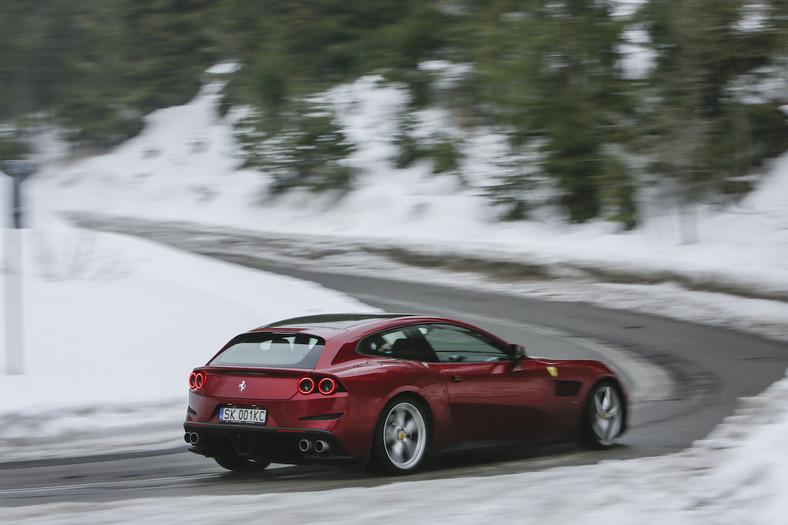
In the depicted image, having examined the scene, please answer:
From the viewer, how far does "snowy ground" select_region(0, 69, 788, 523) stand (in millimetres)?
5004

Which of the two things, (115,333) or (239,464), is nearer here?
(239,464)

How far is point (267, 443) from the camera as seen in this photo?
251 inches

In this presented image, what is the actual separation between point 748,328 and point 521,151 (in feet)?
42.8

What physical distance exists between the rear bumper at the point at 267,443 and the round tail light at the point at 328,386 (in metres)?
0.25

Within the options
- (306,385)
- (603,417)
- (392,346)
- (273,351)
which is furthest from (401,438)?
(603,417)

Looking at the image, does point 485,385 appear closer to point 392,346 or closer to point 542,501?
point 392,346

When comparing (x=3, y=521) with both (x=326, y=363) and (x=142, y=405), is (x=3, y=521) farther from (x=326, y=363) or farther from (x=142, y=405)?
(x=142, y=405)

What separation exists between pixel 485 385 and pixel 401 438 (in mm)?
850

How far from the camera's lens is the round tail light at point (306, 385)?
248 inches

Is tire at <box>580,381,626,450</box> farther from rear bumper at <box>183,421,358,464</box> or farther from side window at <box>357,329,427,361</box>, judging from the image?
rear bumper at <box>183,421,358,464</box>

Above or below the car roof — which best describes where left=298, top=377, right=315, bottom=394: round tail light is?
below

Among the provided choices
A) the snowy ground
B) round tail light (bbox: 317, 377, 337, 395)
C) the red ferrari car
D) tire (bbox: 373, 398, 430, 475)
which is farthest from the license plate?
the snowy ground

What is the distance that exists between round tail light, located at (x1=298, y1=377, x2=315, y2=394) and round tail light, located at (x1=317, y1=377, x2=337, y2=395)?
1.9 inches

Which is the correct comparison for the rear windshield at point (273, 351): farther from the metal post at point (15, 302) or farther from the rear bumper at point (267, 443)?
the metal post at point (15, 302)
